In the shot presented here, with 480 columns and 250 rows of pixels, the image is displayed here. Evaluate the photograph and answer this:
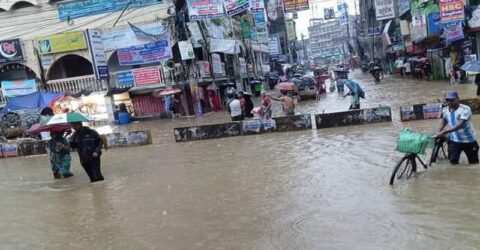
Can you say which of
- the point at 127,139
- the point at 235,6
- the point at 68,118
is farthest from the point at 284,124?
the point at 235,6

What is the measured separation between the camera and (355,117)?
53.8 ft

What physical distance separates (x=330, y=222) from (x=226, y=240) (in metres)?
1.38

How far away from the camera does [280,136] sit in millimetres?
16281

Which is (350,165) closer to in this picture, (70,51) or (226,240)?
(226,240)

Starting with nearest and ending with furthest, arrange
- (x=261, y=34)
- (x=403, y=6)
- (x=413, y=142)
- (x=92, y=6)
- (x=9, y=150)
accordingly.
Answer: (x=413, y=142) → (x=9, y=150) → (x=92, y=6) → (x=403, y=6) → (x=261, y=34)

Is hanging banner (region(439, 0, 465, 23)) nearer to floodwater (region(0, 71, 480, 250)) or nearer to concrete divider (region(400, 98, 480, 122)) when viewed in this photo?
concrete divider (region(400, 98, 480, 122))

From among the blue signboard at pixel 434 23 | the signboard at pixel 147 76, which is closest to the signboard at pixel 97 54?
the signboard at pixel 147 76

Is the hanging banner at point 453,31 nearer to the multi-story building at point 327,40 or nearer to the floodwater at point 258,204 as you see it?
the floodwater at point 258,204

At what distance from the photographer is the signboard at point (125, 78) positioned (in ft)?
99.5

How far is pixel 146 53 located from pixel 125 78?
75.0 inches

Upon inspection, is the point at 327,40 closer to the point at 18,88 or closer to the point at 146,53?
the point at 146,53

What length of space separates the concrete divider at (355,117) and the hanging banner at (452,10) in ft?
39.1

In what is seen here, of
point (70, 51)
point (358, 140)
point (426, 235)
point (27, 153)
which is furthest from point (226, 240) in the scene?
point (70, 51)

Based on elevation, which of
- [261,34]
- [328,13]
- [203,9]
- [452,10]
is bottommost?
[452,10]
